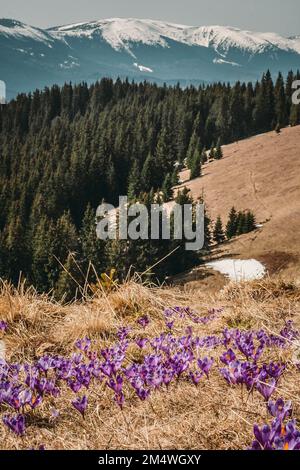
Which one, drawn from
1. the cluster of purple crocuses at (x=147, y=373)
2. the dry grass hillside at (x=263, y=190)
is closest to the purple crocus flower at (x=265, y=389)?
the cluster of purple crocuses at (x=147, y=373)

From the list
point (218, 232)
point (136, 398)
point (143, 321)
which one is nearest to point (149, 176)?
point (218, 232)

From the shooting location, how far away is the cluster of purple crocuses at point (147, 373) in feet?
8.46

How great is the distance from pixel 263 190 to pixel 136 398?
93139 millimetres

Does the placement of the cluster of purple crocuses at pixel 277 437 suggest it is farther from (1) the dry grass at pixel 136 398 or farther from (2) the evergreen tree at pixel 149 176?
(2) the evergreen tree at pixel 149 176

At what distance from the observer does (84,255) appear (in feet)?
234

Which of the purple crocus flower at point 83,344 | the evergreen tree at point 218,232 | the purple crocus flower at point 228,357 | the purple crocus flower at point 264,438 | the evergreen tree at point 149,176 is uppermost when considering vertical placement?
the evergreen tree at point 149,176

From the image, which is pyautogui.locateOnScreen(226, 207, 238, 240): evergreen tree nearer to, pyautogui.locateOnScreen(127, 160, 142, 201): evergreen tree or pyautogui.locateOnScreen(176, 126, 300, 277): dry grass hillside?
pyautogui.locateOnScreen(176, 126, 300, 277): dry grass hillside

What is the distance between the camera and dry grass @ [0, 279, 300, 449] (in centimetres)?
242

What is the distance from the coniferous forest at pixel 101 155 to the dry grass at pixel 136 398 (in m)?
62.5

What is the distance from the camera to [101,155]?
12162cm

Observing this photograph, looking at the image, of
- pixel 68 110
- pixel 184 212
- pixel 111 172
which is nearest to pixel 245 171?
pixel 184 212

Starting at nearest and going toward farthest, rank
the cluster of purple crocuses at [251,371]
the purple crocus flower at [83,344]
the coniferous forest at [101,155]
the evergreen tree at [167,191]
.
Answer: the cluster of purple crocuses at [251,371] < the purple crocus flower at [83,344] < the coniferous forest at [101,155] < the evergreen tree at [167,191]
